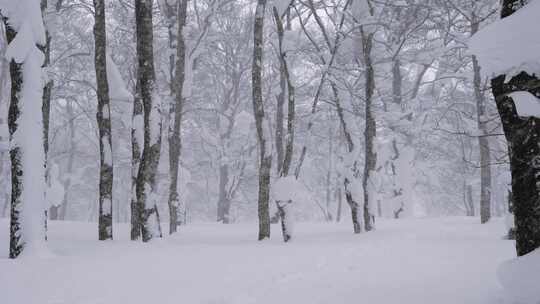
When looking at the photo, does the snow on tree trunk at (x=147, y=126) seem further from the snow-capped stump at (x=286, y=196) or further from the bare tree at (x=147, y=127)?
the snow-capped stump at (x=286, y=196)

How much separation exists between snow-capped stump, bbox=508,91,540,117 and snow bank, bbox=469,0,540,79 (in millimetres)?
179

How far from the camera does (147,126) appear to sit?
795 cm

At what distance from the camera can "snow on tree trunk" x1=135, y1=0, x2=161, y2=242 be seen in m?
7.84

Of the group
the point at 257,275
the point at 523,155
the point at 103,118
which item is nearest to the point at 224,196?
the point at 103,118

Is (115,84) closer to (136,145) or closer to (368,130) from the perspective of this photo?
(136,145)

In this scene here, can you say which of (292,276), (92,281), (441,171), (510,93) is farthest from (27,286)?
(441,171)

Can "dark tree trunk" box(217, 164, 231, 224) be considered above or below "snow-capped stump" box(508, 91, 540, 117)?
below

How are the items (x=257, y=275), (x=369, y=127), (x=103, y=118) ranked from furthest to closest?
(x=369, y=127) < (x=103, y=118) < (x=257, y=275)

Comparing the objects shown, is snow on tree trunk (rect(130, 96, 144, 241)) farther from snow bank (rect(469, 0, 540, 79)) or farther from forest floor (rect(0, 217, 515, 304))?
snow bank (rect(469, 0, 540, 79))

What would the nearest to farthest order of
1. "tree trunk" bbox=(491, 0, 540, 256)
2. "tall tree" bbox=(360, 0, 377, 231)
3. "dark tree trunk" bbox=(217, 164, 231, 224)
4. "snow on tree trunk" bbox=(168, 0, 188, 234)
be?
"tree trunk" bbox=(491, 0, 540, 256) < "tall tree" bbox=(360, 0, 377, 231) < "snow on tree trunk" bbox=(168, 0, 188, 234) < "dark tree trunk" bbox=(217, 164, 231, 224)

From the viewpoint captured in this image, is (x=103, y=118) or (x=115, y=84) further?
(x=115, y=84)

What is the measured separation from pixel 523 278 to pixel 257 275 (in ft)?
9.47

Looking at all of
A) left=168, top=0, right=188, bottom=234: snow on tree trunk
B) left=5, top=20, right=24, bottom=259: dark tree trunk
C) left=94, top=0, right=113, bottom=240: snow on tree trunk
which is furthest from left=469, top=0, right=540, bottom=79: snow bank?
left=168, top=0, right=188, bottom=234: snow on tree trunk

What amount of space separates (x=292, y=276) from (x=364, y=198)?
671 centimetres
